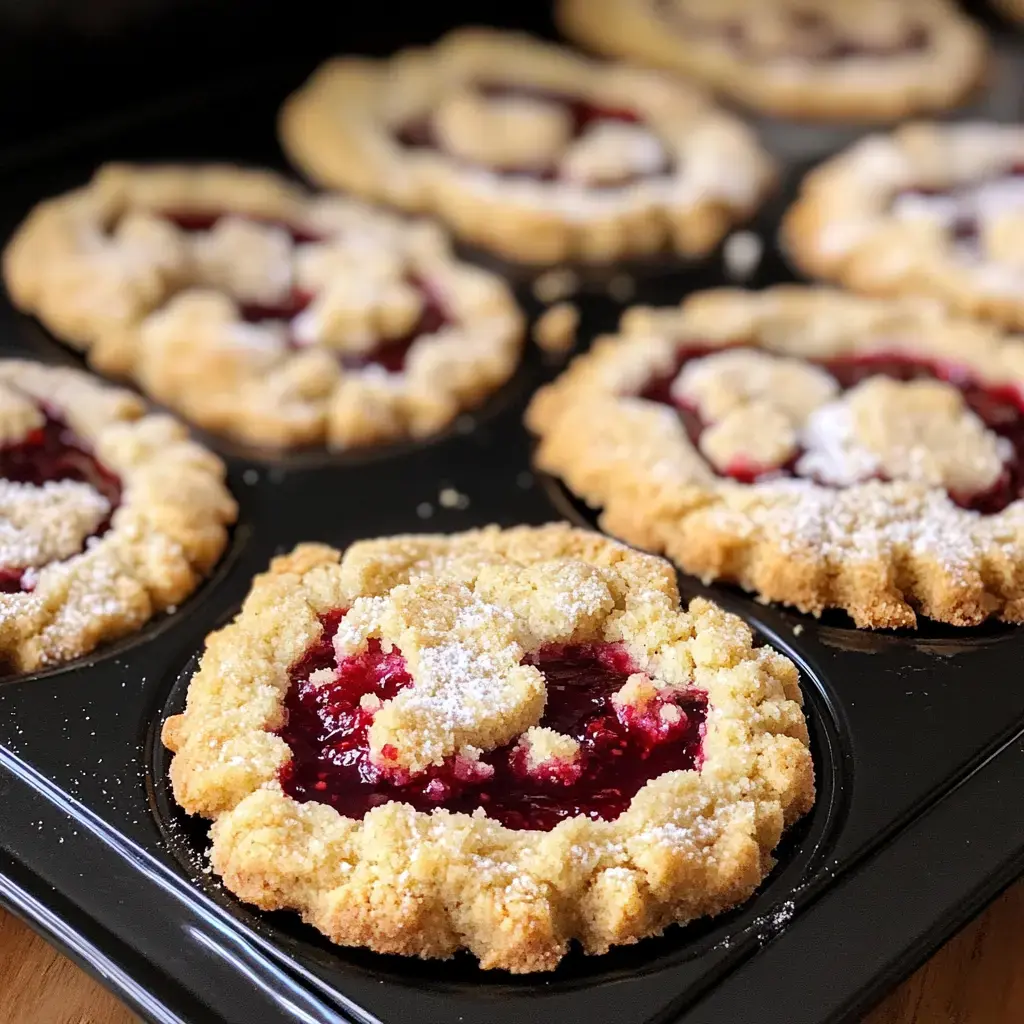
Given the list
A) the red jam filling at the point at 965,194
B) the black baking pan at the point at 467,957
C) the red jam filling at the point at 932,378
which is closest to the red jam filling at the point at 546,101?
the red jam filling at the point at 965,194

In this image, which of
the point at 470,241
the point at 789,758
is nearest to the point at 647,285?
the point at 470,241

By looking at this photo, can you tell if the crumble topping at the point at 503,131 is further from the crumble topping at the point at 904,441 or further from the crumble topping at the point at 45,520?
the crumble topping at the point at 45,520

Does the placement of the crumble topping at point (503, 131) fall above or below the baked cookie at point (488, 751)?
above

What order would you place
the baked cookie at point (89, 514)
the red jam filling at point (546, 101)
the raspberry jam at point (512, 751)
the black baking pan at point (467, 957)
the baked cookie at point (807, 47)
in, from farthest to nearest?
the baked cookie at point (807, 47) → the red jam filling at point (546, 101) → the baked cookie at point (89, 514) → the raspberry jam at point (512, 751) → the black baking pan at point (467, 957)

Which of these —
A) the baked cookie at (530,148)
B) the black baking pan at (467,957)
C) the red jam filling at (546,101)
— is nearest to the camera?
the black baking pan at (467,957)

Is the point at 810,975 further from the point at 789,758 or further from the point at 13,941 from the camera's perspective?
the point at 13,941

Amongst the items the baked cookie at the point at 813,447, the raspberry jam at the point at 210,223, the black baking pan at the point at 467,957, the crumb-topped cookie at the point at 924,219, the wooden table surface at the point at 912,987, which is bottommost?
the wooden table surface at the point at 912,987
